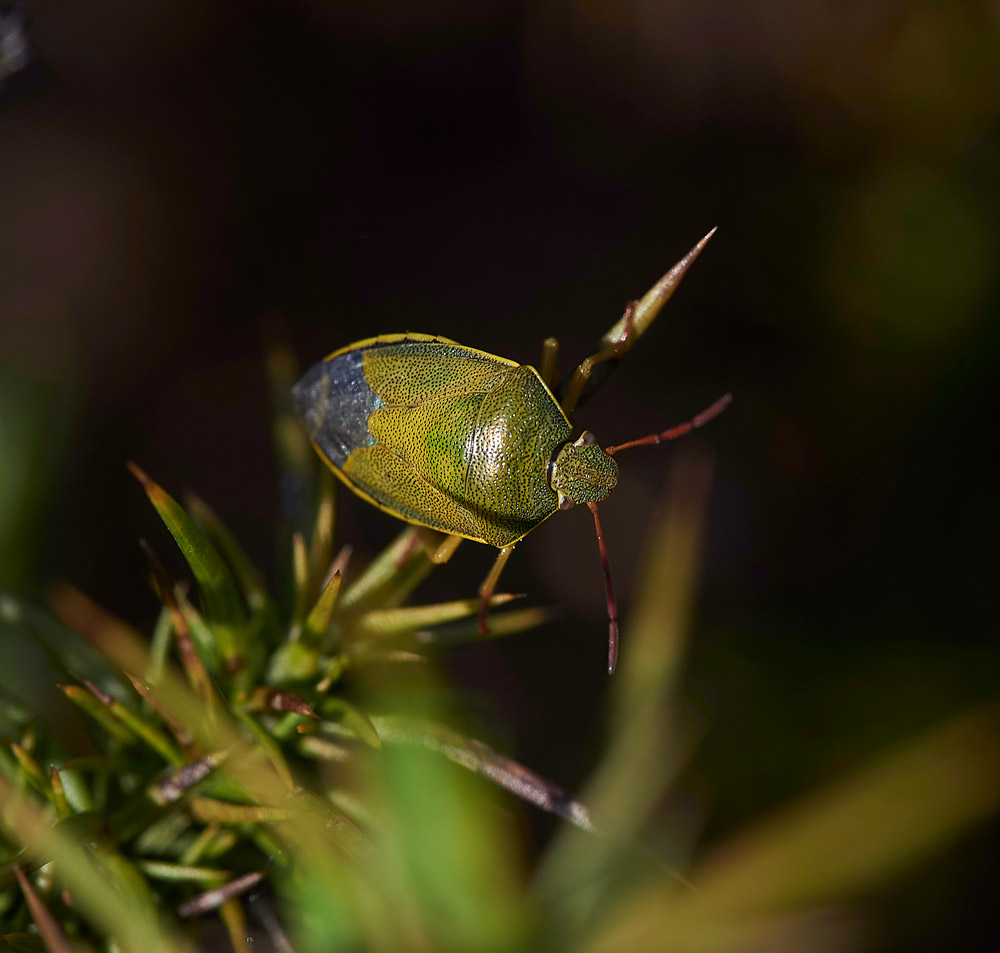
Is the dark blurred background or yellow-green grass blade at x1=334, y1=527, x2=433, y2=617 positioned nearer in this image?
yellow-green grass blade at x1=334, y1=527, x2=433, y2=617

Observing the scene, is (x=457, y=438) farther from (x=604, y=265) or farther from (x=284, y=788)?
(x=604, y=265)

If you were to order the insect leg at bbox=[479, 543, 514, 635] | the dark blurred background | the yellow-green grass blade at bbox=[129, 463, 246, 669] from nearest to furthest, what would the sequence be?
the yellow-green grass blade at bbox=[129, 463, 246, 669] → the insect leg at bbox=[479, 543, 514, 635] → the dark blurred background

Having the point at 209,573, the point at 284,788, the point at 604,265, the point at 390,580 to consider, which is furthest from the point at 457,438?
the point at 604,265

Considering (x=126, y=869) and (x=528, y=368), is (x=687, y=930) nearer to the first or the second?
(x=126, y=869)

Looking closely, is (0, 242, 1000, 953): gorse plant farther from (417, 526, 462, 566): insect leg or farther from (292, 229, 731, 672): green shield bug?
(292, 229, 731, 672): green shield bug

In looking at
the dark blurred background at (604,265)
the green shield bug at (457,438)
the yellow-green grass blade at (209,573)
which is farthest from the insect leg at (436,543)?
the dark blurred background at (604,265)

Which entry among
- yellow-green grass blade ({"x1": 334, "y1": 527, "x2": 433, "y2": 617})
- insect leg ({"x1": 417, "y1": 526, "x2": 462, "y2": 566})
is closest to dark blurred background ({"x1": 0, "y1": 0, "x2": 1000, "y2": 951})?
A: insect leg ({"x1": 417, "y1": 526, "x2": 462, "y2": 566})

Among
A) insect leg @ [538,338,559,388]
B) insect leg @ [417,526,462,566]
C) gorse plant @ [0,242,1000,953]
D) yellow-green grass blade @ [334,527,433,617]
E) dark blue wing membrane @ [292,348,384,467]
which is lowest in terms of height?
gorse plant @ [0,242,1000,953]
